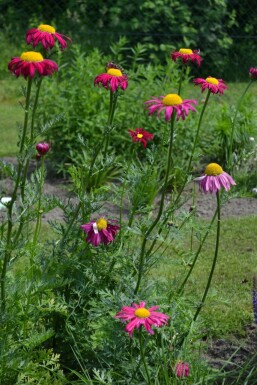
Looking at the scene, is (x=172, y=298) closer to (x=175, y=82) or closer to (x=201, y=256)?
(x=201, y=256)

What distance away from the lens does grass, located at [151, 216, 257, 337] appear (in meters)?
4.25

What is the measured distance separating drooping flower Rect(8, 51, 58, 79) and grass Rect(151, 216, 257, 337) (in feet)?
3.30

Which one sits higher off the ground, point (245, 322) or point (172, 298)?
point (172, 298)

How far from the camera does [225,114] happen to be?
274 inches

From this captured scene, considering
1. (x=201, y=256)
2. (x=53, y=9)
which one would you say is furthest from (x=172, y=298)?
(x=53, y=9)

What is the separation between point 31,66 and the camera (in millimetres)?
2805

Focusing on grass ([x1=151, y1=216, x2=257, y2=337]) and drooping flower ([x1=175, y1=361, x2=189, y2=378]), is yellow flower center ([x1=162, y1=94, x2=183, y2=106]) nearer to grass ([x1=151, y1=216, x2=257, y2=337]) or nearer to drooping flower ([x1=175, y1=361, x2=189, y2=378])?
grass ([x1=151, y1=216, x2=257, y2=337])

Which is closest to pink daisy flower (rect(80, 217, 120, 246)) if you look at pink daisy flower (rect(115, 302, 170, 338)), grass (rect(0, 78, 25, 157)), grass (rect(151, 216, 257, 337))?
grass (rect(151, 216, 257, 337))

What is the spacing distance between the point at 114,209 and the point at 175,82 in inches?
47.8

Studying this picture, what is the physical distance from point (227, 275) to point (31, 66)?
2.55 meters

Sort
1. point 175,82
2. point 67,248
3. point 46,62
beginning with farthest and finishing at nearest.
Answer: point 175,82
point 67,248
point 46,62

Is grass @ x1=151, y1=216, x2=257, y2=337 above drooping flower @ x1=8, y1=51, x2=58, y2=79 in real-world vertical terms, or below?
below

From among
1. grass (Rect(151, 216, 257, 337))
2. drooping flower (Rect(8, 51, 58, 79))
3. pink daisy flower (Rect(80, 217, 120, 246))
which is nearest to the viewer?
drooping flower (Rect(8, 51, 58, 79))

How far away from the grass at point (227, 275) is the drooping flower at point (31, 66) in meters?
1.00
